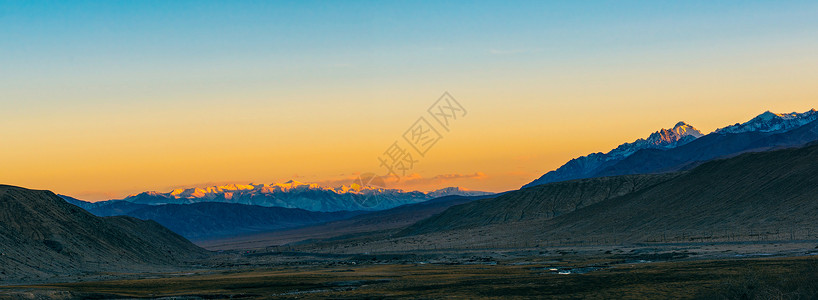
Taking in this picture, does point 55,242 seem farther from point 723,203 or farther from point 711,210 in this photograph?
point 723,203

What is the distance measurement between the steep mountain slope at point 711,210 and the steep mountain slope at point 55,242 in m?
77.8

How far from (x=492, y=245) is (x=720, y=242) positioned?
6141 cm

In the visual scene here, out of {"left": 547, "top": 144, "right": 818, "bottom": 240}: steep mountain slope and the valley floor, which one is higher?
{"left": 547, "top": 144, "right": 818, "bottom": 240}: steep mountain slope

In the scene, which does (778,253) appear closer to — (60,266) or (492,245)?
(492,245)

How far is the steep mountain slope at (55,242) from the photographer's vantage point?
10644 centimetres

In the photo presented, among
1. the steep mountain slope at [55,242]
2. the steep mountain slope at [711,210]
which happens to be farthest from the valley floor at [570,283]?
the steep mountain slope at [711,210]

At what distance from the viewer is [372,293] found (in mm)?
65062

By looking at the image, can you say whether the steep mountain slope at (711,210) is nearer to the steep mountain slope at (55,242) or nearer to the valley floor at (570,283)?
the valley floor at (570,283)

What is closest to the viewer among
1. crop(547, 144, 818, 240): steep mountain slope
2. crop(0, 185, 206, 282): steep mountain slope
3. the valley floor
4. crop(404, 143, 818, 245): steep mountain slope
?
the valley floor

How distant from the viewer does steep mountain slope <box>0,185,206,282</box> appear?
349 feet

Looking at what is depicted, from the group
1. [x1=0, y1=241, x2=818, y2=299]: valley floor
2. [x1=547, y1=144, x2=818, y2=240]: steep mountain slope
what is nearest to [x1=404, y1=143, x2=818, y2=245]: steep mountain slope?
[x1=547, y1=144, x2=818, y2=240]: steep mountain slope

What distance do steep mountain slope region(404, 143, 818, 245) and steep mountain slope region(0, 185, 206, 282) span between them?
7779 centimetres

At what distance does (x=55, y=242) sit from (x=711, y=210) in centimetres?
12647

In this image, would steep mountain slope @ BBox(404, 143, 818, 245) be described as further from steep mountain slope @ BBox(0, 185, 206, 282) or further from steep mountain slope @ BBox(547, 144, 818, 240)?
steep mountain slope @ BBox(0, 185, 206, 282)
